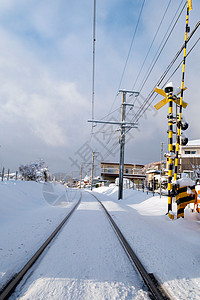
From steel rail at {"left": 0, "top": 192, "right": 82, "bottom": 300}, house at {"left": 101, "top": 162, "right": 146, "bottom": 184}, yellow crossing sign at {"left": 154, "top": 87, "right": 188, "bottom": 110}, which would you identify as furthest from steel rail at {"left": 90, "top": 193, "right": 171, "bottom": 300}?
house at {"left": 101, "top": 162, "right": 146, "bottom": 184}

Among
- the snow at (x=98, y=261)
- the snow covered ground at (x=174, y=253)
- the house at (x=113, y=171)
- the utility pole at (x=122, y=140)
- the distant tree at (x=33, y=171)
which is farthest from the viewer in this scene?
the house at (x=113, y=171)

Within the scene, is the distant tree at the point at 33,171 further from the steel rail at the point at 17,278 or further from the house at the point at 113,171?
the steel rail at the point at 17,278

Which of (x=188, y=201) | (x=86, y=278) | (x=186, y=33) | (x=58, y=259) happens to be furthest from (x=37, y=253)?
(x=186, y=33)

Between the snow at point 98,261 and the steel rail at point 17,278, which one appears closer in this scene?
the steel rail at point 17,278

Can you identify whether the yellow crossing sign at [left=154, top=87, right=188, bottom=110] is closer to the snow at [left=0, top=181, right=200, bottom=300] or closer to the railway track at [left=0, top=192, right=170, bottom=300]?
the snow at [left=0, top=181, right=200, bottom=300]

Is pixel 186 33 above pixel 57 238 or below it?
above

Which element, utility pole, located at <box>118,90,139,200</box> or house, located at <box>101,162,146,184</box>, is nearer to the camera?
utility pole, located at <box>118,90,139,200</box>

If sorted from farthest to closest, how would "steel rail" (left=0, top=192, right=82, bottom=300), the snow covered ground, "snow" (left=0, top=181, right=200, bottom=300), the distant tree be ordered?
the distant tree, the snow covered ground, "snow" (left=0, top=181, right=200, bottom=300), "steel rail" (left=0, top=192, right=82, bottom=300)

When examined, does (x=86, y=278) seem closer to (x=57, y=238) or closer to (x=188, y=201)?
(x=57, y=238)

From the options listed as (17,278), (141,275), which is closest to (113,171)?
(141,275)

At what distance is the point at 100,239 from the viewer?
416 centimetres

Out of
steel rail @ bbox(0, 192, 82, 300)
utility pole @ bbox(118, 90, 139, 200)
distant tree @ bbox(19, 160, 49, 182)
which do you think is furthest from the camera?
distant tree @ bbox(19, 160, 49, 182)

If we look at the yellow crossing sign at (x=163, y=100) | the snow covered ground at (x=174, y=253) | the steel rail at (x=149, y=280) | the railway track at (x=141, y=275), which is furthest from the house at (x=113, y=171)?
the railway track at (x=141, y=275)

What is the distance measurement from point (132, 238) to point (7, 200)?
6.20 meters
